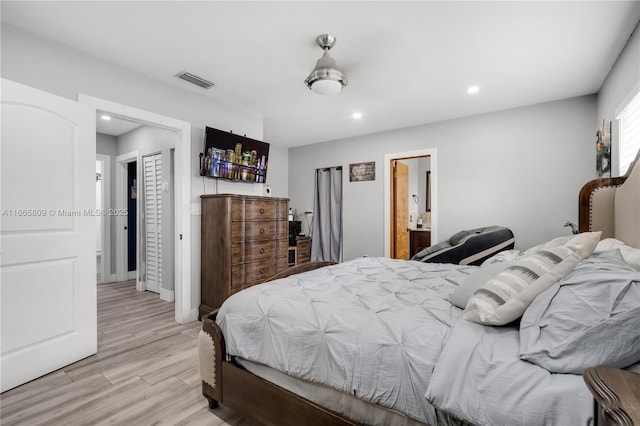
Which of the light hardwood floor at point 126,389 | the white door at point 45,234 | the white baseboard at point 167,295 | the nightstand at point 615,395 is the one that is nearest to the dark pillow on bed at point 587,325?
the nightstand at point 615,395

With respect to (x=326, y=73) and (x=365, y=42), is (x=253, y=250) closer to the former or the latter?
(x=326, y=73)

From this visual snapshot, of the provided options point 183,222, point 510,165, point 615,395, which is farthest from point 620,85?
point 183,222

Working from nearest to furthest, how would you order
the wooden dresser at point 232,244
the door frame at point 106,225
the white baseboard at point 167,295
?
the wooden dresser at point 232,244, the white baseboard at point 167,295, the door frame at point 106,225

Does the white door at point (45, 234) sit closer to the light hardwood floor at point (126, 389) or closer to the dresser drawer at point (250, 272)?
the light hardwood floor at point (126, 389)

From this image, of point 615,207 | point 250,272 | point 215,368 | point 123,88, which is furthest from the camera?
point 250,272

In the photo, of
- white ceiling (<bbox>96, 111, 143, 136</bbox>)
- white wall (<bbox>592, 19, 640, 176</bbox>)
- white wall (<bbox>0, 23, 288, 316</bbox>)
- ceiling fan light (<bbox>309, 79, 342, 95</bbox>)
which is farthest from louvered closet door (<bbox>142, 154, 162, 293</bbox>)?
white wall (<bbox>592, 19, 640, 176</bbox>)

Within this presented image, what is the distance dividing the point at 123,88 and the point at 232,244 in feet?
5.88

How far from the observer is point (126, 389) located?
1966 millimetres

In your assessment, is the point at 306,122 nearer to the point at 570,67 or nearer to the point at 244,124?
the point at 244,124

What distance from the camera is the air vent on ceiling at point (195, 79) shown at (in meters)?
2.84

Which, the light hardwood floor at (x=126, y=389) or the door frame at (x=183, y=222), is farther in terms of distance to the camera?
the door frame at (x=183, y=222)

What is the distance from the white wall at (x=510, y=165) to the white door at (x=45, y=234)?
387cm

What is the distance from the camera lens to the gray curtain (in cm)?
545

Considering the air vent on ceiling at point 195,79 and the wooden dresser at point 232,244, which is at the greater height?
the air vent on ceiling at point 195,79
